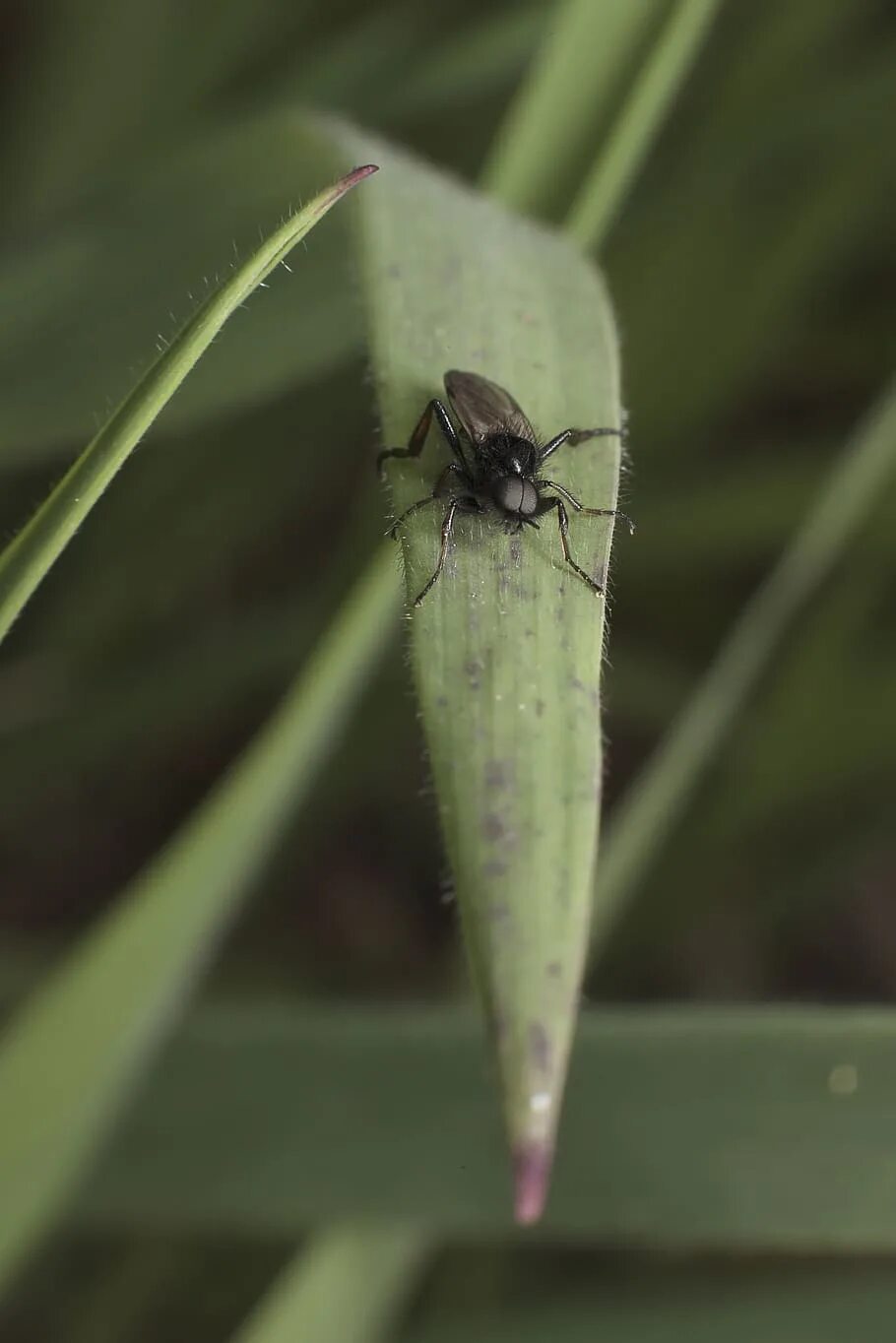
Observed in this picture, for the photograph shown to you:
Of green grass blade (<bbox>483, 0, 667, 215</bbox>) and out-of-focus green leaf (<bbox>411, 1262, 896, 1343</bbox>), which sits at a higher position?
green grass blade (<bbox>483, 0, 667, 215</bbox>)

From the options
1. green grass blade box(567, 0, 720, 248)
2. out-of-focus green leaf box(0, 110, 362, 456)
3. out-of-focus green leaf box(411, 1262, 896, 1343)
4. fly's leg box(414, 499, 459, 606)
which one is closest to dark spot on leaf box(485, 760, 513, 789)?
fly's leg box(414, 499, 459, 606)

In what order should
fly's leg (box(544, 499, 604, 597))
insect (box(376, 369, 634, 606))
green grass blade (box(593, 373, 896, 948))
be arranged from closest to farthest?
fly's leg (box(544, 499, 604, 597)) < insect (box(376, 369, 634, 606)) < green grass blade (box(593, 373, 896, 948))

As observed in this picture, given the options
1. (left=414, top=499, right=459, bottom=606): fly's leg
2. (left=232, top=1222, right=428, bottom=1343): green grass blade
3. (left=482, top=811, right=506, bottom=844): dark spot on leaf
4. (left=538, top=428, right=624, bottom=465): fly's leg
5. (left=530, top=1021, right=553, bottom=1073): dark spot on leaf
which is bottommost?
(left=232, top=1222, right=428, bottom=1343): green grass blade

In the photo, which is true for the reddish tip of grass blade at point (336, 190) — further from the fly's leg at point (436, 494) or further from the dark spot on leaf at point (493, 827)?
the dark spot on leaf at point (493, 827)

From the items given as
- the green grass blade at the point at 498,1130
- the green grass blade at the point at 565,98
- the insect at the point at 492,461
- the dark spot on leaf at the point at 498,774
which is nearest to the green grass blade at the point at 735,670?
the green grass blade at the point at 498,1130

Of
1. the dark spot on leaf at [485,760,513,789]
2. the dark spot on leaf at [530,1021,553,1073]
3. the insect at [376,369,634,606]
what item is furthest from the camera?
the insect at [376,369,634,606]

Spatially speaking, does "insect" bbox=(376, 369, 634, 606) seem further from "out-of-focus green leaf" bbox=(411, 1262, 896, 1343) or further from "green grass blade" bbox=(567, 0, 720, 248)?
"out-of-focus green leaf" bbox=(411, 1262, 896, 1343)

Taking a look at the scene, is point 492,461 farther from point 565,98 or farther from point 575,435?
point 565,98

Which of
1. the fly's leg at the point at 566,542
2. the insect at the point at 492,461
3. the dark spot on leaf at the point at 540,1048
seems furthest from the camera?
the insect at the point at 492,461

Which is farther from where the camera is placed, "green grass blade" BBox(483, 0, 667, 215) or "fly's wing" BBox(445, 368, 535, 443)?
"green grass blade" BBox(483, 0, 667, 215)
